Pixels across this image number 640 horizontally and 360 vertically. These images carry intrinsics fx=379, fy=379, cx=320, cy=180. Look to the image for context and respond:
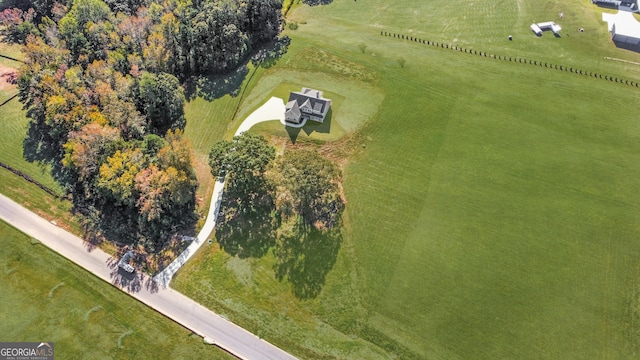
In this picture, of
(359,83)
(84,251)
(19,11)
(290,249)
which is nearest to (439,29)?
(359,83)

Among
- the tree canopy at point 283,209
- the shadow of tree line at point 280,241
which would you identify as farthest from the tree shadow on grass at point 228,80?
the shadow of tree line at point 280,241

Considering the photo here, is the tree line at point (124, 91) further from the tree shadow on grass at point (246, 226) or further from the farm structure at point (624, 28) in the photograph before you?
the farm structure at point (624, 28)

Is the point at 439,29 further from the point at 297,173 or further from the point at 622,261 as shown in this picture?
the point at 622,261

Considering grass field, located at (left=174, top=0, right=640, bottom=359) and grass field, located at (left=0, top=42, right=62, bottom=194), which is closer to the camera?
grass field, located at (left=174, top=0, right=640, bottom=359)

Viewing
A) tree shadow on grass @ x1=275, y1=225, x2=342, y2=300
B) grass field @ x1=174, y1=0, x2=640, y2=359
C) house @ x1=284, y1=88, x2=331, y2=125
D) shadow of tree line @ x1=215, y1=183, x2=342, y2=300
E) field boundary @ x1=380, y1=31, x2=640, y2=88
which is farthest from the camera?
field boundary @ x1=380, y1=31, x2=640, y2=88

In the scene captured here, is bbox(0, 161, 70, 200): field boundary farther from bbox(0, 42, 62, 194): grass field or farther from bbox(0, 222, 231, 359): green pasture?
bbox(0, 222, 231, 359): green pasture

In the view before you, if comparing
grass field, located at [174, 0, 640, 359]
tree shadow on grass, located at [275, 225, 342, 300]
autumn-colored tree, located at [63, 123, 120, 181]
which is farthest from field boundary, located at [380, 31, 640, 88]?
autumn-colored tree, located at [63, 123, 120, 181]
